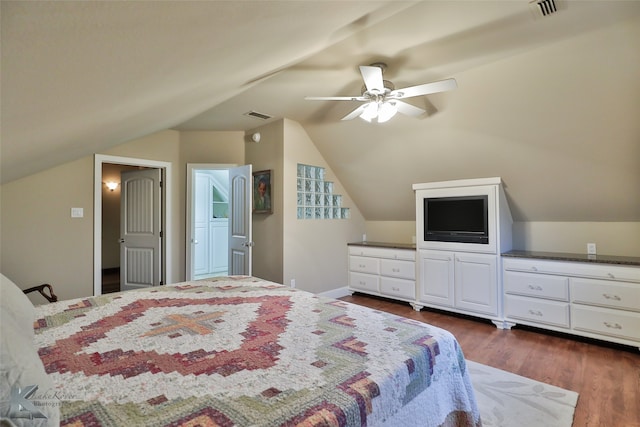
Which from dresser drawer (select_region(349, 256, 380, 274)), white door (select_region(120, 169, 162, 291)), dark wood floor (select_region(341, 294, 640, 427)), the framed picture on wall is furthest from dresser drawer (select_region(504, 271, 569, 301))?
white door (select_region(120, 169, 162, 291))

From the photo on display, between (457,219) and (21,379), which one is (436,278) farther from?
(21,379)

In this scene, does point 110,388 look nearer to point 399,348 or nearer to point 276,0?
point 399,348

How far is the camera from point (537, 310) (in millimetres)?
3318

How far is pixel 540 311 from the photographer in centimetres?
330

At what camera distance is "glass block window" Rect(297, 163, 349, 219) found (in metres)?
4.38

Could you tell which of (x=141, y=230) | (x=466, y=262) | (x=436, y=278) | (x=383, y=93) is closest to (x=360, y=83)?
(x=383, y=93)

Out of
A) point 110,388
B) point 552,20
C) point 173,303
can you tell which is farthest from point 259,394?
point 552,20

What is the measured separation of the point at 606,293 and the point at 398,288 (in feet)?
7.25

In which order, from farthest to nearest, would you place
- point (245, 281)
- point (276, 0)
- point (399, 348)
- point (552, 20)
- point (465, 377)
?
point (245, 281) → point (552, 20) → point (465, 377) → point (399, 348) → point (276, 0)

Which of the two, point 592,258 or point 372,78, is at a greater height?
point 372,78

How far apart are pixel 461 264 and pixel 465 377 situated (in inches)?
101

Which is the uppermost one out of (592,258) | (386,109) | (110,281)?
(386,109)

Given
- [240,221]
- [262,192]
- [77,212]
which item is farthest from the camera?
[262,192]

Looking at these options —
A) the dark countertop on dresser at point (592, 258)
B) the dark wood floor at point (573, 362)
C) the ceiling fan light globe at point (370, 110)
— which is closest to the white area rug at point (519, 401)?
the dark wood floor at point (573, 362)
